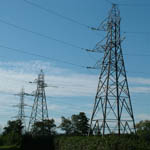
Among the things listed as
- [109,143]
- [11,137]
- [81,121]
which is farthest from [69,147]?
[81,121]

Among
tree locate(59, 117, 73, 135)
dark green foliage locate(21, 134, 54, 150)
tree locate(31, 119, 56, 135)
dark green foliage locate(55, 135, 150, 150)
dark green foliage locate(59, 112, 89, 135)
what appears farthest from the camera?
tree locate(59, 117, 73, 135)

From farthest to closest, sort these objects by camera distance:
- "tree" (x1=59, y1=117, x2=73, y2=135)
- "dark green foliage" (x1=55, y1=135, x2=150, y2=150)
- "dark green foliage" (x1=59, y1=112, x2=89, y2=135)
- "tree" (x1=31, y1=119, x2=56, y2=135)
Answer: "tree" (x1=59, y1=117, x2=73, y2=135) < "dark green foliage" (x1=59, y1=112, x2=89, y2=135) < "tree" (x1=31, y1=119, x2=56, y2=135) < "dark green foliage" (x1=55, y1=135, x2=150, y2=150)

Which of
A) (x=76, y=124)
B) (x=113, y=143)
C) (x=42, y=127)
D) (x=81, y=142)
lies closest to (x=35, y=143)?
(x=81, y=142)

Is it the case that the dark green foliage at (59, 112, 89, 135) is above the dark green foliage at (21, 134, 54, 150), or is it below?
above

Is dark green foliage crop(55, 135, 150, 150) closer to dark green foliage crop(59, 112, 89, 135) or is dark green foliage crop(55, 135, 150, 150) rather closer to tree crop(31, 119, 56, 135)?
tree crop(31, 119, 56, 135)

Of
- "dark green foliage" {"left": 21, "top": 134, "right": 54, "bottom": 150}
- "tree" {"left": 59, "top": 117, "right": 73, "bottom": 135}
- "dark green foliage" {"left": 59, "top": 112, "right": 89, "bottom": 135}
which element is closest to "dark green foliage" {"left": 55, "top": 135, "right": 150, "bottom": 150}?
"dark green foliage" {"left": 21, "top": 134, "right": 54, "bottom": 150}

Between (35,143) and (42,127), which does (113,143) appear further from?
(42,127)

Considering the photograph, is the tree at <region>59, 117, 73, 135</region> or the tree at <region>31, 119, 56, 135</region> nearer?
the tree at <region>31, 119, 56, 135</region>

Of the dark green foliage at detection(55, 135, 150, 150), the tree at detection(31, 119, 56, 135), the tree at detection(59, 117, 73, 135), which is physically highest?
the tree at detection(59, 117, 73, 135)

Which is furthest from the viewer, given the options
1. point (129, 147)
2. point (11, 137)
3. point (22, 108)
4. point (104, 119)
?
point (22, 108)

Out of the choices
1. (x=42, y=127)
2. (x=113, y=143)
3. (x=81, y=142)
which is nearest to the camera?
(x=113, y=143)

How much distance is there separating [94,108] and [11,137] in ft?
64.0

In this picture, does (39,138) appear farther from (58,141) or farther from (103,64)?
(103,64)

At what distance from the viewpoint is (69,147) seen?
22719 millimetres
